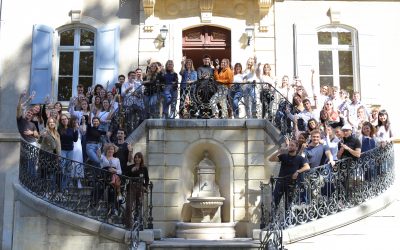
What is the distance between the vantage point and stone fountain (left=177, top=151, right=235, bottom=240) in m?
11.9

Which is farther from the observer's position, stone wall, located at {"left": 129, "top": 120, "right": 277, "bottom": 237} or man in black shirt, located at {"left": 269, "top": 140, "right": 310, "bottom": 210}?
stone wall, located at {"left": 129, "top": 120, "right": 277, "bottom": 237}

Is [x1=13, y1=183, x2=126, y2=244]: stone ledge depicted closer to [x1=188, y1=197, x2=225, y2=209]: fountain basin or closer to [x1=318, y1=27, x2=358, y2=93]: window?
[x1=188, y1=197, x2=225, y2=209]: fountain basin

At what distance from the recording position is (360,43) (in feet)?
50.5

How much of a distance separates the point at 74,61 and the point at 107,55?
95cm

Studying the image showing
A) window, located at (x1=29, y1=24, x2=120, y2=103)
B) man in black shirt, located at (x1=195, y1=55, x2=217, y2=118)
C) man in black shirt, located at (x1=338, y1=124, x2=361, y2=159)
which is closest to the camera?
man in black shirt, located at (x1=338, y1=124, x2=361, y2=159)

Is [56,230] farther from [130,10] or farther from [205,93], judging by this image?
[130,10]

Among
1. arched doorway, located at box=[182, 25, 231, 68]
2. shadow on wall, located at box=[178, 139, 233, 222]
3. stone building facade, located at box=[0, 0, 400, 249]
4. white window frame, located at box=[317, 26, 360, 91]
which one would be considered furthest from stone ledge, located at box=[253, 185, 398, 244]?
arched doorway, located at box=[182, 25, 231, 68]

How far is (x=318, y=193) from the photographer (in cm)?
1087

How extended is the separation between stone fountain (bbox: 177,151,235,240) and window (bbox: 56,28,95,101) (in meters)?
4.47

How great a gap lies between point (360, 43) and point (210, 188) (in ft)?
19.3

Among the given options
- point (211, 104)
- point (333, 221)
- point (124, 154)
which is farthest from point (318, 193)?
point (124, 154)

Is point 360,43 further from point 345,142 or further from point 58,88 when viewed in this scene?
point 58,88

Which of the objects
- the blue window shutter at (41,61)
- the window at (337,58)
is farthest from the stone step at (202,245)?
the window at (337,58)

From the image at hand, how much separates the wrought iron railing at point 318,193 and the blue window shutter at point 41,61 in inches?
252
